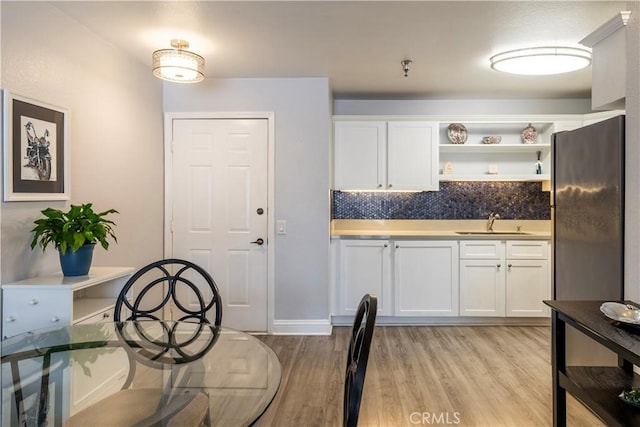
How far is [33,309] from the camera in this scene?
200 cm

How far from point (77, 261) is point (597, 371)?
273 cm

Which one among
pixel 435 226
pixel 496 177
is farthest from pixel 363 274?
pixel 496 177

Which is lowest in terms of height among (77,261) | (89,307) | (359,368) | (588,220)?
(89,307)

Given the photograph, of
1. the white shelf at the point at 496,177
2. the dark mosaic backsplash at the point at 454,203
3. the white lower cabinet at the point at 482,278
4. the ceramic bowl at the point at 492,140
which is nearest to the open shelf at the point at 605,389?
the white lower cabinet at the point at 482,278

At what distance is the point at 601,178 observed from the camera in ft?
Result: 6.91

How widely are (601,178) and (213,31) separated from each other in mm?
2517

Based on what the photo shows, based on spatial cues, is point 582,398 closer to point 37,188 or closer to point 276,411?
point 276,411

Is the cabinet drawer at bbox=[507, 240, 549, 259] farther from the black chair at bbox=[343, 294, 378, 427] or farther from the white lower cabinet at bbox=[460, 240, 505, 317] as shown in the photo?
the black chair at bbox=[343, 294, 378, 427]

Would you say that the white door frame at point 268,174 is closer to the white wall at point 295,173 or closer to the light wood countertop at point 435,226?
the white wall at point 295,173

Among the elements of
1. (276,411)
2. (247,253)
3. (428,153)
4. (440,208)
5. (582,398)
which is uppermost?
(428,153)

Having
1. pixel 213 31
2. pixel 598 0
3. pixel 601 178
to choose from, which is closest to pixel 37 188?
pixel 213 31

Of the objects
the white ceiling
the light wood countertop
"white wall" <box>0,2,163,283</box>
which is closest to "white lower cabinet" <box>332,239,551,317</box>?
the light wood countertop

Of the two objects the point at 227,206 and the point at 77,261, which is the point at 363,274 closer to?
the point at 227,206

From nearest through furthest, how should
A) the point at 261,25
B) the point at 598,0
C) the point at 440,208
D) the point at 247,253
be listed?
the point at 598,0, the point at 261,25, the point at 247,253, the point at 440,208
